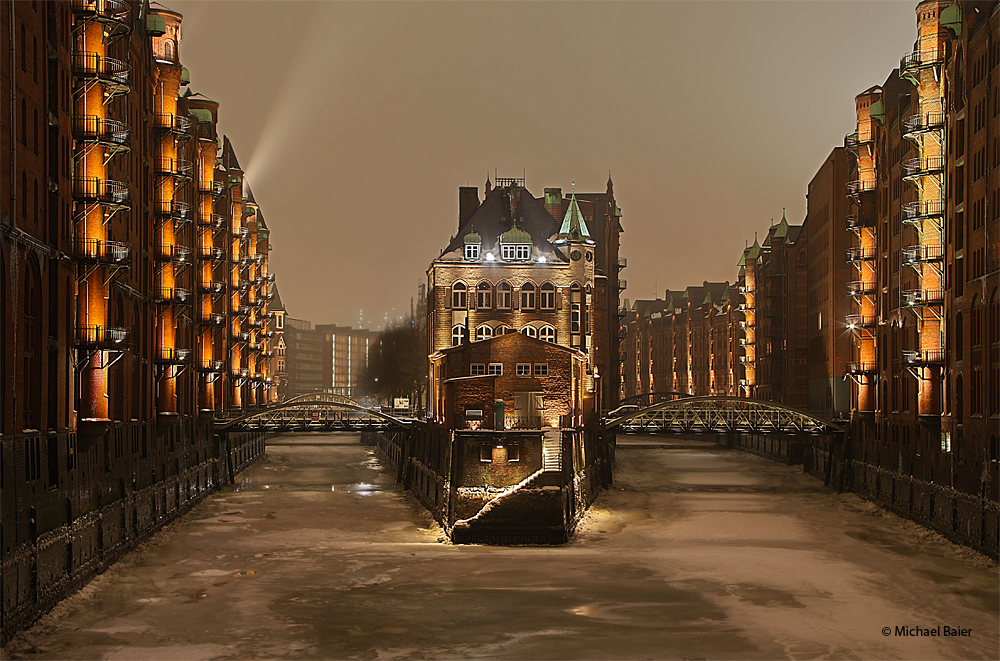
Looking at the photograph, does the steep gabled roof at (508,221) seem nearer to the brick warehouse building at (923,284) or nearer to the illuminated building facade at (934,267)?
the brick warehouse building at (923,284)

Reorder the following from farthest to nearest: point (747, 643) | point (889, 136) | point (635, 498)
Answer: point (635, 498) < point (889, 136) < point (747, 643)

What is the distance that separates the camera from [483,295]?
86.0m

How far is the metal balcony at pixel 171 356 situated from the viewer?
208ft

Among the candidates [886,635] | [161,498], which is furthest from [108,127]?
[886,635]

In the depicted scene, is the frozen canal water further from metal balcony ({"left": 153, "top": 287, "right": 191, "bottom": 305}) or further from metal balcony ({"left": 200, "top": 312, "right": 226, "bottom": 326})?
metal balcony ({"left": 200, "top": 312, "right": 226, "bottom": 326})

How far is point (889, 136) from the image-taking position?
2702 inches

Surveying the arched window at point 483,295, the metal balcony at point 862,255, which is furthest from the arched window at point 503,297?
the metal balcony at point 862,255

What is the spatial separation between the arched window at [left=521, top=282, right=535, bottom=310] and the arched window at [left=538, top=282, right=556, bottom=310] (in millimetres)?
604

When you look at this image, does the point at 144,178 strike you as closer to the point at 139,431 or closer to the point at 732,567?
the point at 139,431

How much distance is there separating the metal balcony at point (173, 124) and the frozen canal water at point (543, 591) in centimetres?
2057

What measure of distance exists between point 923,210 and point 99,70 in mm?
37626

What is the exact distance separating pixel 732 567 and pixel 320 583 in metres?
16.2

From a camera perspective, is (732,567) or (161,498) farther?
(161,498)

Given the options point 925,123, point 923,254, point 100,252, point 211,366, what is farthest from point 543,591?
point 211,366
